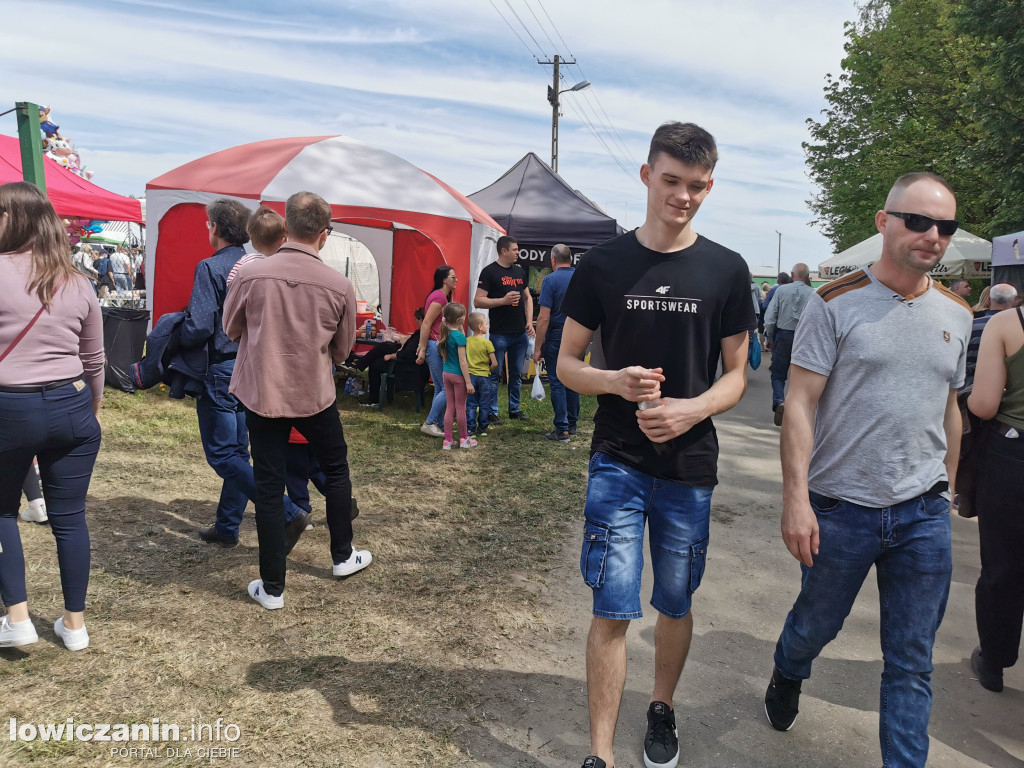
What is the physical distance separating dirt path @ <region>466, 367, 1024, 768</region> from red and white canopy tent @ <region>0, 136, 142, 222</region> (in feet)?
31.3

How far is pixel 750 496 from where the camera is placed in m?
6.33

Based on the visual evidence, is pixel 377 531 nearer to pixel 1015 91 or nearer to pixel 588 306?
pixel 588 306

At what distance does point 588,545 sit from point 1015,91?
14392mm

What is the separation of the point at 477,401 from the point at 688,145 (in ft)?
19.5

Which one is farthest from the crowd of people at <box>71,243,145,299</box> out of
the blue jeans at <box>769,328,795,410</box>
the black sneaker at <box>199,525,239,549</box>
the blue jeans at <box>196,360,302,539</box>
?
the blue jeans at <box>196,360,302,539</box>

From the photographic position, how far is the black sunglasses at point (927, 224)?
2.31 m

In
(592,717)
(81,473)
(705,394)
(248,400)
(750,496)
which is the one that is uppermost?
(705,394)

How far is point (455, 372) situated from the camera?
25.1ft

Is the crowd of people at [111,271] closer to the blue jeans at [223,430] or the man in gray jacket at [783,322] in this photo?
the man in gray jacket at [783,322]

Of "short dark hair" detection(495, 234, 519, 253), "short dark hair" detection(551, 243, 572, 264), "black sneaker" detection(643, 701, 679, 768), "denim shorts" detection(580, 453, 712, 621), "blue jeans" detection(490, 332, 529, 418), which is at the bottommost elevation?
"black sneaker" detection(643, 701, 679, 768)

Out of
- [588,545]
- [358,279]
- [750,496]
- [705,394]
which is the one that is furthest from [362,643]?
[358,279]

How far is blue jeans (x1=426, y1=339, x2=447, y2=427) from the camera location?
805cm

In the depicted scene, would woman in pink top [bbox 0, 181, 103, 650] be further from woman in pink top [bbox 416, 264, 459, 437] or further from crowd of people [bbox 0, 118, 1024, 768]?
woman in pink top [bbox 416, 264, 459, 437]

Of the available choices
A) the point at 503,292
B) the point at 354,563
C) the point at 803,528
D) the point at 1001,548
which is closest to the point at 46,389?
the point at 354,563
